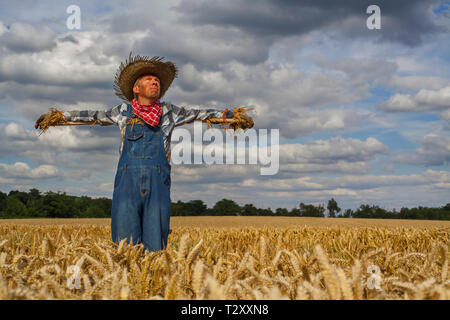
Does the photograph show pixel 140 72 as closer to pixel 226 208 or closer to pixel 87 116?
pixel 87 116

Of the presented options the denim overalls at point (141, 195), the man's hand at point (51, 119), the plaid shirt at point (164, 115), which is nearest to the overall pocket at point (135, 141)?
the denim overalls at point (141, 195)

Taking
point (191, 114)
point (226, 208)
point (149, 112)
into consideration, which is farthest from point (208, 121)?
point (226, 208)

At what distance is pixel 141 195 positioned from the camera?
4379mm

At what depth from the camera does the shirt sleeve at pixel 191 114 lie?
16.2ft

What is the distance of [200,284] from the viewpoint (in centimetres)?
131

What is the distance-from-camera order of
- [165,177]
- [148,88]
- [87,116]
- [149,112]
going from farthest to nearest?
[87,116], [148,88], [149,112], [165,177]

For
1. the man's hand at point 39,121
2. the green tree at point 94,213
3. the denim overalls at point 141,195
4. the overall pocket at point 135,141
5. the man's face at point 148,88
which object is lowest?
the green tree at point 94,213

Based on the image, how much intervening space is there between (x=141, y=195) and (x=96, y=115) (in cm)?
129

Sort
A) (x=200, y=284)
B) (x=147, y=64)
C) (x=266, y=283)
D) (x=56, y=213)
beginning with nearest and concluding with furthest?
(x=200, y=284)
(x=266, y=283)
(x=147, y=64)
(x=56, y=213)

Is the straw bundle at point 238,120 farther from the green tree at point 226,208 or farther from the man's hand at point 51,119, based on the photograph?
the green tree at point 226,208

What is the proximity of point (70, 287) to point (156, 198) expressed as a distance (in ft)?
9.18
